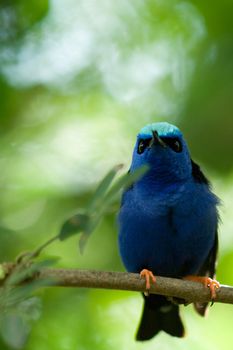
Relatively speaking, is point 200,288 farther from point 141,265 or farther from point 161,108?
point 161,108

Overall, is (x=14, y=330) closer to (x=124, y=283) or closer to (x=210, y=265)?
(x=124, y=283)

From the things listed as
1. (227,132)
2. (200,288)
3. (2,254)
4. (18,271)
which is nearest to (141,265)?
(200,288)

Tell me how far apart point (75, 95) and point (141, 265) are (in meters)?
2.03

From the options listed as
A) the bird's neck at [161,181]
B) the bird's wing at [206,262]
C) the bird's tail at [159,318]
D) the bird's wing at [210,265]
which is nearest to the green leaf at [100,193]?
the bird's neck at [161,181]

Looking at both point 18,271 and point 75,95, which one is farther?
point 75,95

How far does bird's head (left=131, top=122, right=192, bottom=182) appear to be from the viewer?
4652 mm

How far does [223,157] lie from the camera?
5488 millimetres

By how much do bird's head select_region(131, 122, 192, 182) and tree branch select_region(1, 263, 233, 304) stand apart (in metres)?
1.18

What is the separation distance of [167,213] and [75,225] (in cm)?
238

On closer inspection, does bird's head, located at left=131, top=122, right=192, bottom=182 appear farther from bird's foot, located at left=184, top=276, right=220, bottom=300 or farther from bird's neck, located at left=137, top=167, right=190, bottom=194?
bird's foot, located at left=184, top=276, right=220, bottom=300

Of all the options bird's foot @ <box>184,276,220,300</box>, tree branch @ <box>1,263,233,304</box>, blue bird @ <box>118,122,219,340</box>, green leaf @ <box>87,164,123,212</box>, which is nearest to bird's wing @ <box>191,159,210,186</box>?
blue bird @ <box>118,122,219,340</box>

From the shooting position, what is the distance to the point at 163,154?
184 inches

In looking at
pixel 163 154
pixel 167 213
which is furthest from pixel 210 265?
pixel 163 154

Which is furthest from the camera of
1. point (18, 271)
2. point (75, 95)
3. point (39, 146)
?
point (75, 95)
